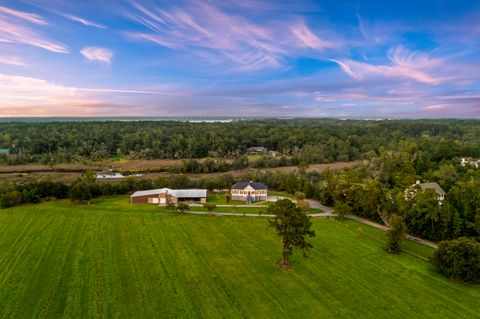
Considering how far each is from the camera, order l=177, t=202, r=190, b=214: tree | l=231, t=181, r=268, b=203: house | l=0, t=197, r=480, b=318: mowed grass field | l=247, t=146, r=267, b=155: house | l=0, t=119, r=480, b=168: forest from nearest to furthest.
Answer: l=0, t=197, r=480, b=318: mowed grass field, l=177, t=202, r=190, b=214: tree, l=231, t=181, r=268, b=203: house, l=0, t=119, r=480, b=168: forest, l=247, t=146, r=267, b=155: house

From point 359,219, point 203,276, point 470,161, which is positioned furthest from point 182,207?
point 470,161

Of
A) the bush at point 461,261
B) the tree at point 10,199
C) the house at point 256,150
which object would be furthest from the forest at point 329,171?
the bush at point 461,261

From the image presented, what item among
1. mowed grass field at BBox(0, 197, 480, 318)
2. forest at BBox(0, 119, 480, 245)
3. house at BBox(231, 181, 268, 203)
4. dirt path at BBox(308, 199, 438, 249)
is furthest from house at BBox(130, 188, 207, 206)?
dirt path at BBox(308, 199, 438, 249)

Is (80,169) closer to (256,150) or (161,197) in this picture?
(161,197)

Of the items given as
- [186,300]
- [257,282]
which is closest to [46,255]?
[186,300]

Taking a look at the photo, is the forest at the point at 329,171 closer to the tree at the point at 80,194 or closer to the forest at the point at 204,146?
the forest at the point at 204,146

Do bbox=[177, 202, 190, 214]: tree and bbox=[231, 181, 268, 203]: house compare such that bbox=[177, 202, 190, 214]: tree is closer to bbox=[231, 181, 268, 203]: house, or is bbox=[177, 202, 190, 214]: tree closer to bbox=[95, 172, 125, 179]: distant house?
bbox=[231, 181, 268, 203]: house
